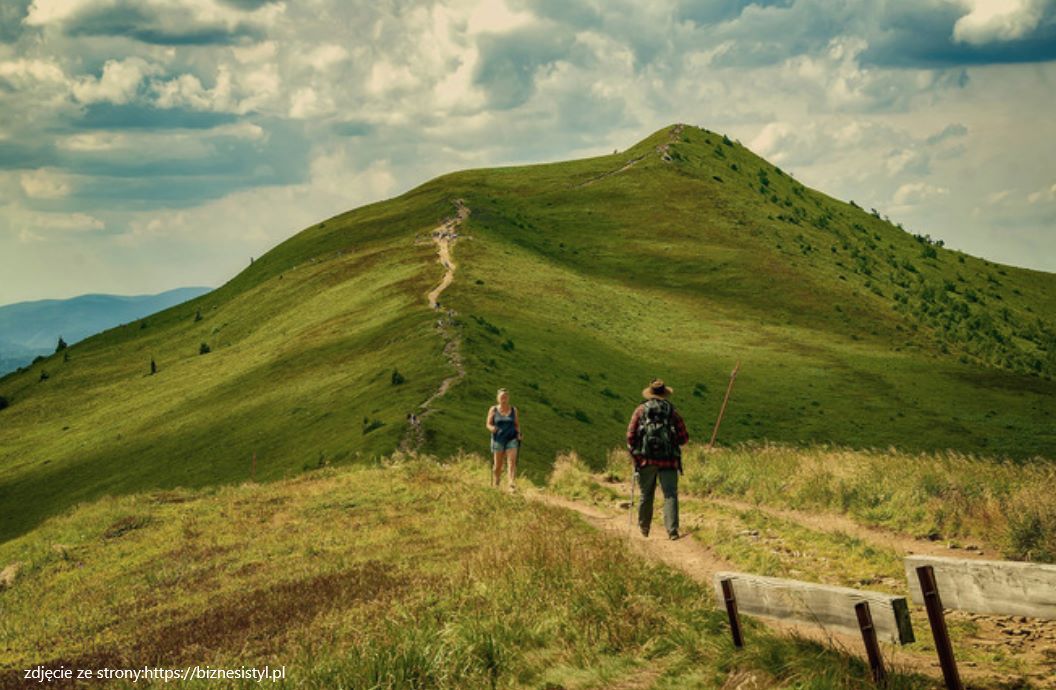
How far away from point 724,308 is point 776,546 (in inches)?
3132

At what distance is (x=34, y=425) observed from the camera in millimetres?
93500

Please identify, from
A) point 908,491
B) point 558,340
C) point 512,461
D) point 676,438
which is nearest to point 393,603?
point 676,438

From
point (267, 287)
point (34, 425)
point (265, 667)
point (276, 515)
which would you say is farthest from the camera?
point (267, 287)

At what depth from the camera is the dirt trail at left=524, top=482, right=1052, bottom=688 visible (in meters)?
9.42

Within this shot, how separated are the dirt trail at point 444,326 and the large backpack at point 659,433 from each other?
70.5 feet

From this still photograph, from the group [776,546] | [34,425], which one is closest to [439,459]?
[776,546]

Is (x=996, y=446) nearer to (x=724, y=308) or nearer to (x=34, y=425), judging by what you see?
(x=724, y=308)

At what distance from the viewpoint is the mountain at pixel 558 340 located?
53.6 meters

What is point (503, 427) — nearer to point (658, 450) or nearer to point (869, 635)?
point (658, 450)

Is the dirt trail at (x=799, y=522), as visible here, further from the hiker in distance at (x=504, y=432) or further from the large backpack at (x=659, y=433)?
the large backpack at (x=659, y=433)

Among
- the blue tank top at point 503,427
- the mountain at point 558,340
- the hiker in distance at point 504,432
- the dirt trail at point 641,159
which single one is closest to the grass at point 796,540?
the hiker in distance at point 504,432

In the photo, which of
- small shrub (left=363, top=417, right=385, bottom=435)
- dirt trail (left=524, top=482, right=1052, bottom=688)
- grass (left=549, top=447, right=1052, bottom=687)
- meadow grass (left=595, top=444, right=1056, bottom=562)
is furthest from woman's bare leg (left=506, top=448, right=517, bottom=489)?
small shrub (left=363, top=417, right=385, bottom=435)

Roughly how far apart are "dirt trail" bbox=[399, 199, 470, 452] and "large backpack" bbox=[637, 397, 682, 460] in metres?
21.5

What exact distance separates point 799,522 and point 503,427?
371 inches
